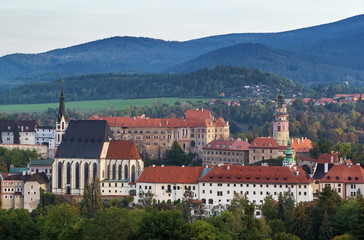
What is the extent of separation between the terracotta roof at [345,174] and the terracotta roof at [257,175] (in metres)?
3.03

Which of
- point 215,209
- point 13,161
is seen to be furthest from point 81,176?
point 215,209

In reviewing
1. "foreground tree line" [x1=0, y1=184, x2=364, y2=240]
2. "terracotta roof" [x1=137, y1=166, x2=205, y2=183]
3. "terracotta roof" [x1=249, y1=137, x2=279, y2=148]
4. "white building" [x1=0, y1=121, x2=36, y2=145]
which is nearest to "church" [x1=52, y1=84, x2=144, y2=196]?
"terracotta roof" [x1=137, y1=166, x2=205, y2=183]

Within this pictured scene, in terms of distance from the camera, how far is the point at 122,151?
11462 cm

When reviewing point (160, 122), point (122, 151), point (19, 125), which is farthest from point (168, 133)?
point (19, 125)

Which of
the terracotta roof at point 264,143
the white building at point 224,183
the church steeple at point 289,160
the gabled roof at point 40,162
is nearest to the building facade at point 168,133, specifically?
the terracotta roof at point 264,143

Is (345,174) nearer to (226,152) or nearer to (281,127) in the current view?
(226,152)

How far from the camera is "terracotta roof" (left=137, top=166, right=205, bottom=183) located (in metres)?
104

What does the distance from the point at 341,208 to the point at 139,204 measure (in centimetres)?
2650

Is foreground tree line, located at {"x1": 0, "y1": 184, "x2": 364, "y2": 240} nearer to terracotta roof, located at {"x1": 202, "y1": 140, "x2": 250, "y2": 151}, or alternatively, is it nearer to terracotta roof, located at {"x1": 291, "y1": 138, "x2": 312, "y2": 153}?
terracotta roof, located at {"x1": 202, "y1": 140, "x2": 250, "y2": 151}

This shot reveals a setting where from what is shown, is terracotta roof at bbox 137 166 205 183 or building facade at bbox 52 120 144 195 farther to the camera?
building facade at bbox 52 120 144 195

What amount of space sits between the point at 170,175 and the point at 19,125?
4349 cm

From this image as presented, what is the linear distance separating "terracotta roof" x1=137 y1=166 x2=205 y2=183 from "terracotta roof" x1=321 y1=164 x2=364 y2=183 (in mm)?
14640

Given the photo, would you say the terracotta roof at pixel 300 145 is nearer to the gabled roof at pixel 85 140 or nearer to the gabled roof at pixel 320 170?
the gabled roof at pixel 320 170

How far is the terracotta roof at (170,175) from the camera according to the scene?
104m
